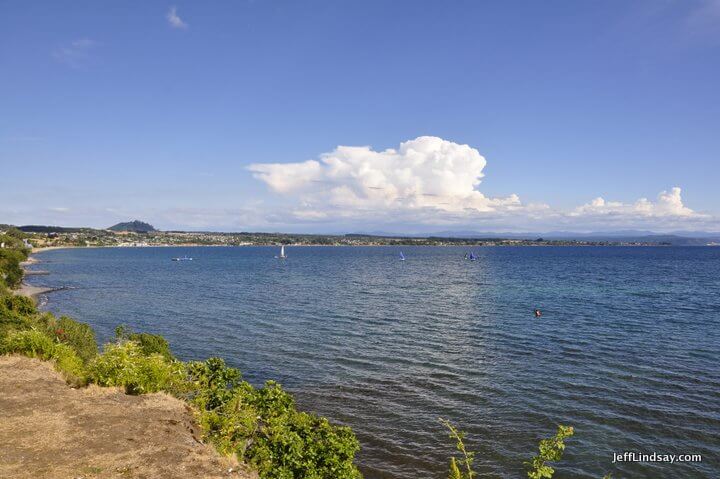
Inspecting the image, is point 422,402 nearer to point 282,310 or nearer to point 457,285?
point 282,310

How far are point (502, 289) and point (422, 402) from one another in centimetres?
6194

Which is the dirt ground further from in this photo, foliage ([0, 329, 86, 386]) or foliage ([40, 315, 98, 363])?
foliage ([40, 315, 98, 363])

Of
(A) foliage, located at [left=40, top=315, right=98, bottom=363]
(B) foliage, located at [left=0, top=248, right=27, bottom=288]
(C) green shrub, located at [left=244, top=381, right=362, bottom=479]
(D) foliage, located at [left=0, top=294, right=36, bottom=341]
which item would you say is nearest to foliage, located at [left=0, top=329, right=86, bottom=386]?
(D) foliage, located at [left=0, top=294, right=36, bottom=341]

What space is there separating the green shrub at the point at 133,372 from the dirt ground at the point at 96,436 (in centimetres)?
58

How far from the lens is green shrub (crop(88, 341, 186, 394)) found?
20.3 metres

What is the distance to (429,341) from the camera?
136 feet

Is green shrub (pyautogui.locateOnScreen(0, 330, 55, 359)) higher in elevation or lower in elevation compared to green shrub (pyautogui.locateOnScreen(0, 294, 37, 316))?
lower

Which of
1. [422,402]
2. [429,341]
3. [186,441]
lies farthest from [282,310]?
[186,441]

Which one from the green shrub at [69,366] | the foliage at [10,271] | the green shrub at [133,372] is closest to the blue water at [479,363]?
the green shrub at [133,372]

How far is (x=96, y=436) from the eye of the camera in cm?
1524

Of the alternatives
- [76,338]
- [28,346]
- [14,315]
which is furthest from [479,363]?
[14,315]

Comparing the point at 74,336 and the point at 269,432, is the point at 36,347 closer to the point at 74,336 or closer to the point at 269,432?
the point at 74,336

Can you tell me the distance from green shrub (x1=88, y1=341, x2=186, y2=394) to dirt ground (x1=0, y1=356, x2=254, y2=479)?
1.89ft

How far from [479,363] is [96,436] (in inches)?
1046
